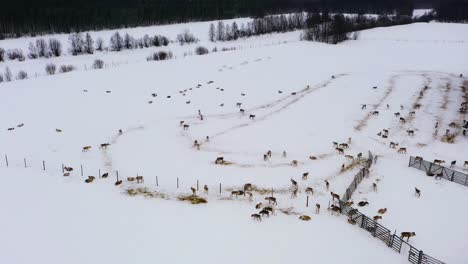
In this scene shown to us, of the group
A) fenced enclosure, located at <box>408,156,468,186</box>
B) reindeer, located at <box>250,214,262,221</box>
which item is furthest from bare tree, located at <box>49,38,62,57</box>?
fenced enclosure, located at <box>408,156,468,186</box>

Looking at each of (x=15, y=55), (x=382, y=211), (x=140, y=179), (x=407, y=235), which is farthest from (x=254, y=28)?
(x=407, y=235)

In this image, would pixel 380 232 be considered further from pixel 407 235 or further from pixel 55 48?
pixel 55 48

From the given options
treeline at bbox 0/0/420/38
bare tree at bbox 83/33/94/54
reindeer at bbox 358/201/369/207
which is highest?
treeline at bbox 0/0/420/38

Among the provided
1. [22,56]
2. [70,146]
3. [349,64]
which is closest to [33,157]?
[70,146]

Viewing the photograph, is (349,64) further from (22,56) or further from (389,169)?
(22,56)

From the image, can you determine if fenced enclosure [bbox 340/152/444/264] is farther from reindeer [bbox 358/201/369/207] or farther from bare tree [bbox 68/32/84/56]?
bare tree [bbox 68/32/84/56]
